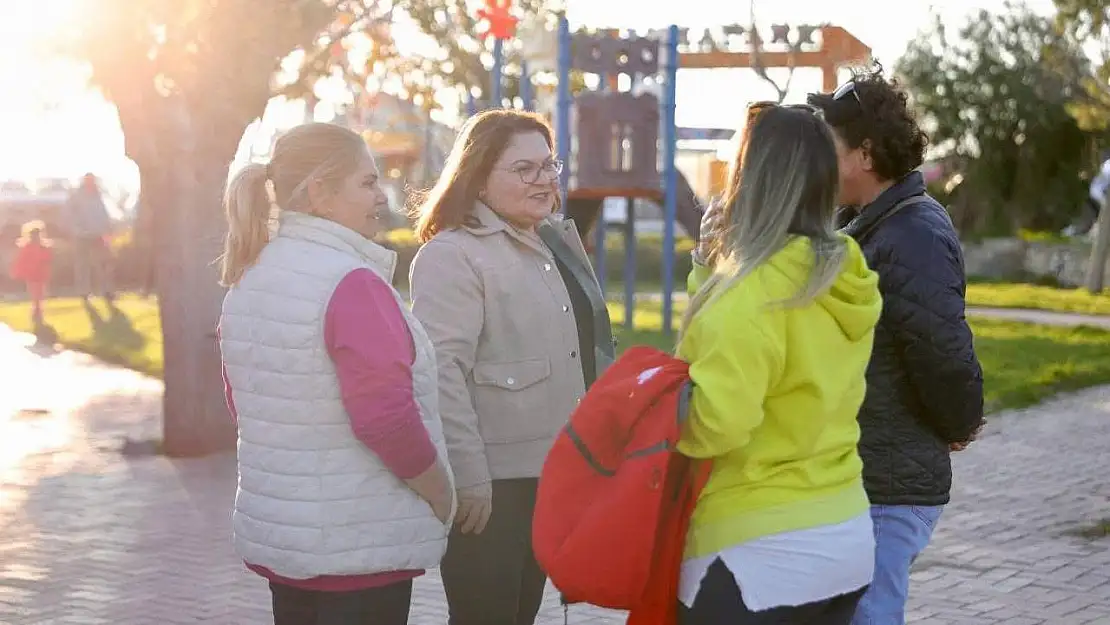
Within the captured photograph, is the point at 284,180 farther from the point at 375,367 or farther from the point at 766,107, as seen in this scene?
the point at 766,107

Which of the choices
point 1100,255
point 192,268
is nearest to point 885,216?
point 192,268

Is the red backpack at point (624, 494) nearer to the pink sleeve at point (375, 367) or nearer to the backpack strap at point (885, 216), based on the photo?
the pink sleeve at point (375, 367)

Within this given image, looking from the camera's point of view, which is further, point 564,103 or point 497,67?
point 497,67

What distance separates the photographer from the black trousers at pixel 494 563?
418cm

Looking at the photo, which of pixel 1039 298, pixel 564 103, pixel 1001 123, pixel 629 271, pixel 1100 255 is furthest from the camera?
pixel 1001 123

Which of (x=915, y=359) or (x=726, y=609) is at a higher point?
(x=915, y=359)

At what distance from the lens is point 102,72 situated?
10.4m

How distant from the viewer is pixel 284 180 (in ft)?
12.2

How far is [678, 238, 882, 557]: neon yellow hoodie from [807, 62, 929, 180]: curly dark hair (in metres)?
0.70

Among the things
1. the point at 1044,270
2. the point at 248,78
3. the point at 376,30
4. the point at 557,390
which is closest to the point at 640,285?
the point at 1044,270

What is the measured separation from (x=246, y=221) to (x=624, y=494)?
1.14 metres

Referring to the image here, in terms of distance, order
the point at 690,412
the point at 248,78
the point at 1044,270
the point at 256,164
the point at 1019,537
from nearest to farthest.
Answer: the point at 690,412, the point at 256,164, the point at 1019,537, the point at 248,78, the point at 1044,270

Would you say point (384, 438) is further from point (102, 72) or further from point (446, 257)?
point (102, 72)

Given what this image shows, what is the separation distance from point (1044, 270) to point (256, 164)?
31.5 meters
